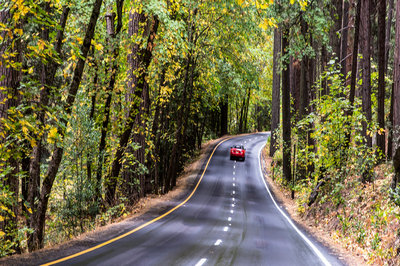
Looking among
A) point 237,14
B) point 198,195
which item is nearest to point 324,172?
point 237,14

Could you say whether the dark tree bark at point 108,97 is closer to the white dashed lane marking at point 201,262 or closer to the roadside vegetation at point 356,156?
the roadside vegetation at point 356,156

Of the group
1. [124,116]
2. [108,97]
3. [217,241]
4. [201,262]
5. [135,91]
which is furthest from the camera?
[124,116]

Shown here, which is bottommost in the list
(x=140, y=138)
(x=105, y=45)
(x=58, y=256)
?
(x=58, y=256)

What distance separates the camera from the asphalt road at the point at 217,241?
30.2 ft

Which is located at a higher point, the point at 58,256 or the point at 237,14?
the point at 237,14

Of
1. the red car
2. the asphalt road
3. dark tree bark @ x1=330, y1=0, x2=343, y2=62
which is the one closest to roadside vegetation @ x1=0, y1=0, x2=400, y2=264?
the asphalt road

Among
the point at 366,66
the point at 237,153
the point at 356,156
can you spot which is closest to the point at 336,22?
the point at 366,66

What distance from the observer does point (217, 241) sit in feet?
39.7

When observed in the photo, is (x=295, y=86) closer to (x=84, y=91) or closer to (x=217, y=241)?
(x=84, y=91)

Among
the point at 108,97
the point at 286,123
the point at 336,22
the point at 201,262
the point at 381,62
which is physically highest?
the point at 336,22

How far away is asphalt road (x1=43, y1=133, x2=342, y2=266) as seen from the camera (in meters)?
9.20

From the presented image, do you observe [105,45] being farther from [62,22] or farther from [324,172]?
[324,172]

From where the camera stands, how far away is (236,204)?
24.2 meters

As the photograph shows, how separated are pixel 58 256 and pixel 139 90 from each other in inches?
327
